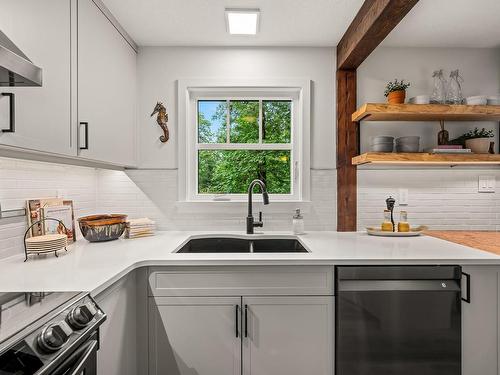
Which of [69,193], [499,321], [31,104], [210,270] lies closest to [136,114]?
[69,193]

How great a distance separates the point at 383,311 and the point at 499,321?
591 mm

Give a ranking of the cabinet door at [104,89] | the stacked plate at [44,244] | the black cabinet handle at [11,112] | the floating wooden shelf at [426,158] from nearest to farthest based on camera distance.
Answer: the black cabinet handle at [11,112] < the stacked plate at [44,244] < the cabinet door at [104,89] < the floating wooden shelf at [426,158]

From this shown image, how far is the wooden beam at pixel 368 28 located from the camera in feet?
5.10

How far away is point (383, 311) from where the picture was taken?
1541 mm

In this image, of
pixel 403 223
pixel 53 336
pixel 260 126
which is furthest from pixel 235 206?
pixel 53 336

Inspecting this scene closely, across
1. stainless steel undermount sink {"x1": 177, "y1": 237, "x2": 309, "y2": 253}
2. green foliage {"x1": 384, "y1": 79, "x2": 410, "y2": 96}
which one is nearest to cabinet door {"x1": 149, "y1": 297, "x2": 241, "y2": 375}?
stainless steel undermount sink {"x1": 177, "y1": 237, "x2": 309, "y2": 253}

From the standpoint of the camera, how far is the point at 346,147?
91.7 inches

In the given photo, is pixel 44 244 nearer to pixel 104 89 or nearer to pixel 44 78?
pixel 44 78

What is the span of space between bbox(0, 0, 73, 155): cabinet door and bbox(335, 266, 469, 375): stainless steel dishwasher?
1.46m

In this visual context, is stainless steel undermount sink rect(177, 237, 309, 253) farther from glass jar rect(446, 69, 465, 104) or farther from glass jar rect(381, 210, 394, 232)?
glass jar rect(446, 69, 465, 104)

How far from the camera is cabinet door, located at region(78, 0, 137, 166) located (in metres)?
1.57

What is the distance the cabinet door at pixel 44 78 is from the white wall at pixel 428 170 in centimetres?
Result: 192

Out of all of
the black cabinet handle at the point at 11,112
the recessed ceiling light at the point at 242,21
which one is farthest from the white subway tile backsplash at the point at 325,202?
the black cabinet handle at the point at 11,112

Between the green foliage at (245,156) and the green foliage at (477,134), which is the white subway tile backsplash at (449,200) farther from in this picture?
the green foliage at (245,156)
